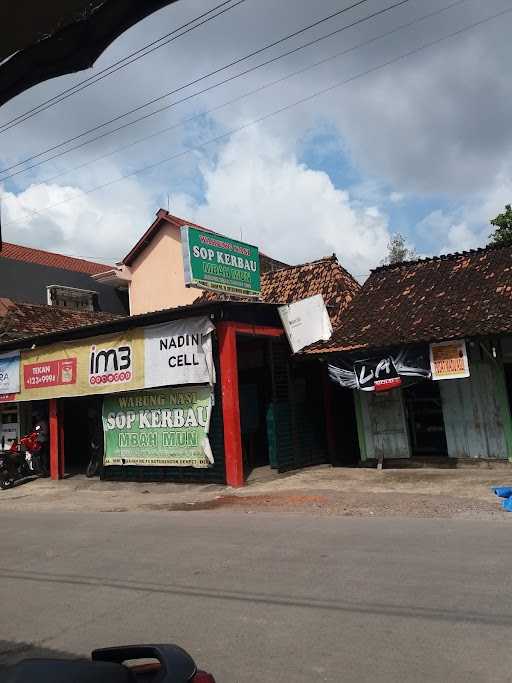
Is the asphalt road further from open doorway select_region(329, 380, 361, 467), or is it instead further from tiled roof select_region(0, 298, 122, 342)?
tiled roof select_region(0, 298, 122, 342)

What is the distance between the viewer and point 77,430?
2039 centimetres

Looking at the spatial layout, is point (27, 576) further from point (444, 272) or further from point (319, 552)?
point (444, 272)

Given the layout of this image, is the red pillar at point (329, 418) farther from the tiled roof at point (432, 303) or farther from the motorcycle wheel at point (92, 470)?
the motorcycle wheel at point (92, 470)

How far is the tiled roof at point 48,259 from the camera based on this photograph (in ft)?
93.9

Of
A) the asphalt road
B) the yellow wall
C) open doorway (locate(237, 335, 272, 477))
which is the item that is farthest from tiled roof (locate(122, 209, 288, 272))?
the asphalt road

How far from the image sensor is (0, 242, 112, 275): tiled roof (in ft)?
93.9

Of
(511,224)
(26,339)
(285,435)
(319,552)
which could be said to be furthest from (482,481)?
(511,224)

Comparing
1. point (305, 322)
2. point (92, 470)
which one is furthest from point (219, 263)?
point (92, 470)

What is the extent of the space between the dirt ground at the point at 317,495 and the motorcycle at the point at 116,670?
7266 millimetres

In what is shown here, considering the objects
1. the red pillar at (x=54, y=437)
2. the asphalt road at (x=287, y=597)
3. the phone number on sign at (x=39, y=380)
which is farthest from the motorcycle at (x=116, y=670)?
the red pillar at (x=54, y=437)

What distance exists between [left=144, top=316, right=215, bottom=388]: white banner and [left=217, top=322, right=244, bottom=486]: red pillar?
311 millimetres

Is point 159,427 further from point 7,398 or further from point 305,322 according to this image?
point 7,398

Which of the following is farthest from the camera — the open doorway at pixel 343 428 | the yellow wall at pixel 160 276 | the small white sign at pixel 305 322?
the yellow wall at pixel 160 276

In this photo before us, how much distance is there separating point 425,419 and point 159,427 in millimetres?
6482
